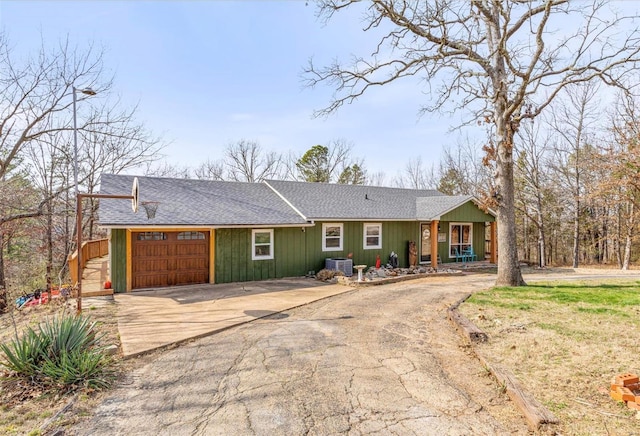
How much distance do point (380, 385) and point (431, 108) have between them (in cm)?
1109

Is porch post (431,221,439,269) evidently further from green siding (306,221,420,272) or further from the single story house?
green siding (306,221,420,272)

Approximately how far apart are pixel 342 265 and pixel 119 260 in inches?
304

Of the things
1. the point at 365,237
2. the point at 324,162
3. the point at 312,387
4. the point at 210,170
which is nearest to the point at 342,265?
the point at 365,237

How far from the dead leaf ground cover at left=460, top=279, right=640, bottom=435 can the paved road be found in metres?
0.56

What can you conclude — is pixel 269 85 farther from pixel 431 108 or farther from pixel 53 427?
pixel 53 427

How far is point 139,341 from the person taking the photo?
6.13 meters

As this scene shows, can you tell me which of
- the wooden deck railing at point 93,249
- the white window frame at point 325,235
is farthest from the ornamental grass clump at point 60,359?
the wooden deck railing at point 93,249

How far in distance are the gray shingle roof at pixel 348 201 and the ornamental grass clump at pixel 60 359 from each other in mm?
9362

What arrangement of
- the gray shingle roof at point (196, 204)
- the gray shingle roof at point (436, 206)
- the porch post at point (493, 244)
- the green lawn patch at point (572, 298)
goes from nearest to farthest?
the green lawn patch at point (572, 298), the gray shingle roof at point (196, 204), the gray shingle roof at point (436, 206), the porch post at point (493, 244)

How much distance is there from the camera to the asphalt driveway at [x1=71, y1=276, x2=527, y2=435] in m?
3.57

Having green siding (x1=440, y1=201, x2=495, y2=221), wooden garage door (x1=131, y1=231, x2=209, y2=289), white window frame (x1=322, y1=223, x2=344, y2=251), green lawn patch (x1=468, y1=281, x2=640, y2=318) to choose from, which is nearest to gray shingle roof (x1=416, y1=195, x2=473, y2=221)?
green siding (x1=440, y1=201, x2=495, y2=221)

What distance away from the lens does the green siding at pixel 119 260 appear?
34.4 feet

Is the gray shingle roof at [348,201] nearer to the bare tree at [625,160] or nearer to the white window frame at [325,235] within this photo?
the white window frame at [325,235]

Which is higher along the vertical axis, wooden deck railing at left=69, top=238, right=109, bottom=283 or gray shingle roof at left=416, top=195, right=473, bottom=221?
gray shingle roof at left=416, top=195, right=473, bottom=221
